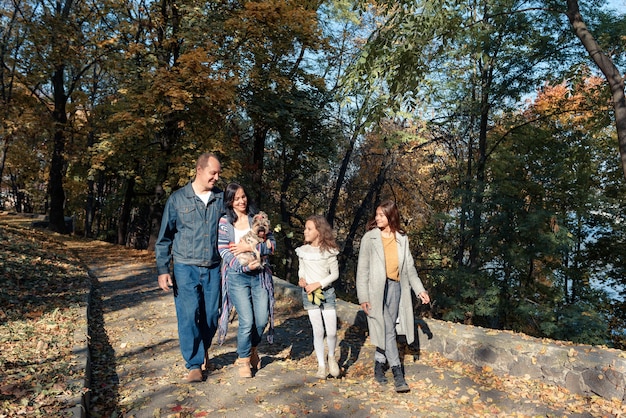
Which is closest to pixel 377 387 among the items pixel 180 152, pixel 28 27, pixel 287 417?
pixel 287 417

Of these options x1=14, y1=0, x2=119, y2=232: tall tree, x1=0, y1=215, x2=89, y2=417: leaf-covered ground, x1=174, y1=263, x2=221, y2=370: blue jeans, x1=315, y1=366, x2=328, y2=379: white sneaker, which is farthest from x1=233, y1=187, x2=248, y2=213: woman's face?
x1=14, y1=0, x2=119, y2=232: tall tree

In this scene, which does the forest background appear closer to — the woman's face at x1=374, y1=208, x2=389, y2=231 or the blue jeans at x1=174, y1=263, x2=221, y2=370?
the woman's face at x1=374, y1=208, x2=389, y2=231

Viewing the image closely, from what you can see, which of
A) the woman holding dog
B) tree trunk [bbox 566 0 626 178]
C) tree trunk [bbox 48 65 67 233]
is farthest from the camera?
tree trunk [bbox 48 65 67 233]

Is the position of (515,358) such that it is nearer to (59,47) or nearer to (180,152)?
(180,152)

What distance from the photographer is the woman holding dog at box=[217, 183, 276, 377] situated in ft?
15.2

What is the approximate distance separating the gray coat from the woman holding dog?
3.31 feet

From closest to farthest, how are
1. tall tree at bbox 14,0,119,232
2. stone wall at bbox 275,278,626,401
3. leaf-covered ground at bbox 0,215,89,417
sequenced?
leaf-covered ground at bbox 0,215,89,417 → stone wall at bbox 275,278,626,401 → tall tree at bbox 14,0,119,232

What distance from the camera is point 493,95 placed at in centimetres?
1395

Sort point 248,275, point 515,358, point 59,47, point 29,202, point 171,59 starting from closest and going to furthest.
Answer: point 248,275 < point 515,358 < point 171,59 < point 59,47 < point 29,202

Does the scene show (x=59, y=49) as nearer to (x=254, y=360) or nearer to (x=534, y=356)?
(x=254, y=360)

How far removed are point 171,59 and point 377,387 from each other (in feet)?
44.1

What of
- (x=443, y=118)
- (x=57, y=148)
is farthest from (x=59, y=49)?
(x=443, y=118)

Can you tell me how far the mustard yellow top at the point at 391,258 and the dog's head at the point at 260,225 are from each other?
1.30m

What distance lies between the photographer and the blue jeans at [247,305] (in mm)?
4668
